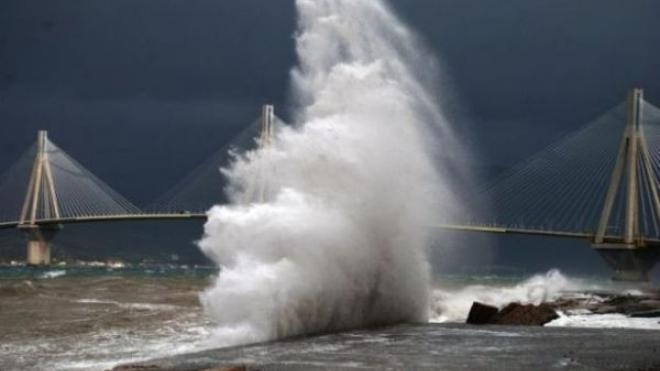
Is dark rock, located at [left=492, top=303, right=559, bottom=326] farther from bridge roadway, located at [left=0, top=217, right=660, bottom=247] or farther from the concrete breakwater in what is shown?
bridge roadway, located at [left=0, top=217, right=660, bottom=247]

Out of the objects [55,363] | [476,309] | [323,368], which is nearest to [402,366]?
[323,368]

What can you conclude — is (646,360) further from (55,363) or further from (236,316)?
(55,363)

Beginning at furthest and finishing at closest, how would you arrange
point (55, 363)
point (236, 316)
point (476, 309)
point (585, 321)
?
point (585, 321), point (476, 309), point (236, 316), point (55, 363)

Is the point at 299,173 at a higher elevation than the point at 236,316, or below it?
higher

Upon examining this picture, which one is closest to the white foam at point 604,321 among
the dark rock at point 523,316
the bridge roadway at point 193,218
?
the dark rock at point 523,316

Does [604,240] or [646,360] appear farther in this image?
[604,240]

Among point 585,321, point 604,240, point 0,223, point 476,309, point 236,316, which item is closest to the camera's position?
point 236,316

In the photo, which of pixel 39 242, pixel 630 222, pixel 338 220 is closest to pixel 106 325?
pixel 338 220

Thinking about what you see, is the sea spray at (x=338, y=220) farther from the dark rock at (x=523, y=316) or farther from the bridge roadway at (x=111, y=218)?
the bridge roadway at (x=111, y=218)
